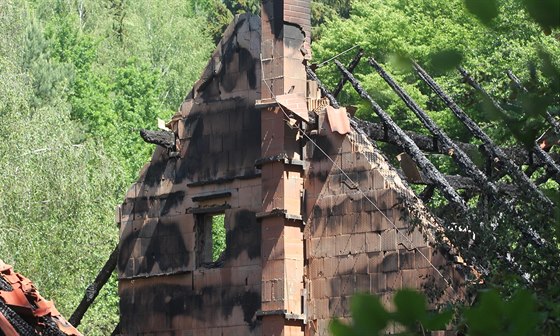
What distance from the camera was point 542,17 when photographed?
4.31 metres

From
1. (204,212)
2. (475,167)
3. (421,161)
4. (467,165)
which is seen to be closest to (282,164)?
(204,212)

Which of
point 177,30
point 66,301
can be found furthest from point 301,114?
point 177,30

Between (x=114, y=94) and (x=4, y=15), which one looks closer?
(x=4, y=15)

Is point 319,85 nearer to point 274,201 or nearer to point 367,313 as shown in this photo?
point 274,201

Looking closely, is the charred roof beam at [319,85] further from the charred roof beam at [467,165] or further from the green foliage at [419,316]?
the green foliage at [419,316]

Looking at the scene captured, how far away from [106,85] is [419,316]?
179 ft

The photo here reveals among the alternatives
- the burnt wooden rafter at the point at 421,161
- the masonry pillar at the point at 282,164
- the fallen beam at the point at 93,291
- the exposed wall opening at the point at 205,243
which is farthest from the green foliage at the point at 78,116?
the burnt wooden rafter at the point at 421,161

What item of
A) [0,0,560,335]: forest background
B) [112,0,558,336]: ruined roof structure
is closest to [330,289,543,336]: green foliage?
[0,0,560,335]: forest background

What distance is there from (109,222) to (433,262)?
16.1 metres

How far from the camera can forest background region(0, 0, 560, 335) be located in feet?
113

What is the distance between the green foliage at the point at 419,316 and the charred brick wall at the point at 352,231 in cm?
1689

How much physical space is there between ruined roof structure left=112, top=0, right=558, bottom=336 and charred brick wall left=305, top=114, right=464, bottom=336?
0.07 feet

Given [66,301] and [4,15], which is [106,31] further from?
[66,301]

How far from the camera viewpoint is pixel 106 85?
191 ft
